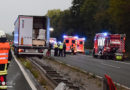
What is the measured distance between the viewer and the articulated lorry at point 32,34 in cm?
2977

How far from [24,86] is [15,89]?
0.69 metres

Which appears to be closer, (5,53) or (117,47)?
(5,53)

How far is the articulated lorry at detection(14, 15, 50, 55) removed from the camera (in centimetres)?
2977

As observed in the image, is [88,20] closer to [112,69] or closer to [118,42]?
[118,42]

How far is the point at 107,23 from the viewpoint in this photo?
237ft

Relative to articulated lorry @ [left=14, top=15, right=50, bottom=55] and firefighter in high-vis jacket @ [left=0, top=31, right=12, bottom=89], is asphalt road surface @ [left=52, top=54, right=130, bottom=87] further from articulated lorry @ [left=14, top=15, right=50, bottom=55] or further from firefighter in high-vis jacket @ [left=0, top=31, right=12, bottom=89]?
firefighter in high-vis jacket @ [left=0, top=31, right=12, bottom=89]

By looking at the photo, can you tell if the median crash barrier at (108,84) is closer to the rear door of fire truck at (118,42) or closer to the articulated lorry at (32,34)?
the articulated lorry at (32,34)

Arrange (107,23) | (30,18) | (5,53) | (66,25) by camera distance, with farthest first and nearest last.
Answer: (66,25) < (107,23) < (30,18) < (5,53)

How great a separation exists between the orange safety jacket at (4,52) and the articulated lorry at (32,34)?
21.7 meters

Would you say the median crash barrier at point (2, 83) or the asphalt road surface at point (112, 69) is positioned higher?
the median crash barrier at point (2, 83)

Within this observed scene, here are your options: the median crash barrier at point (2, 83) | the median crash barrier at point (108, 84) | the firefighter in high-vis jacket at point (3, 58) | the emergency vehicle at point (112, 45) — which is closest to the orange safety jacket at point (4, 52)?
the firefighter in high-vis jacket at point (3, 58)

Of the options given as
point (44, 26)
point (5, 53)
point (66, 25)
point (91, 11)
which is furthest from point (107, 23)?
point (5, 53)

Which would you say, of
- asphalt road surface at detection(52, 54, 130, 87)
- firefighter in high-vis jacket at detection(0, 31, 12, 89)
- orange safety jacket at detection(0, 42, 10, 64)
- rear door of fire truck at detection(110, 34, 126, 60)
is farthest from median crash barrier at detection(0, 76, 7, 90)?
rear door of fire truck at detection(110, 34, 126, 60)

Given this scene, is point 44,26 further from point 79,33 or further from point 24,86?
point 79,33
